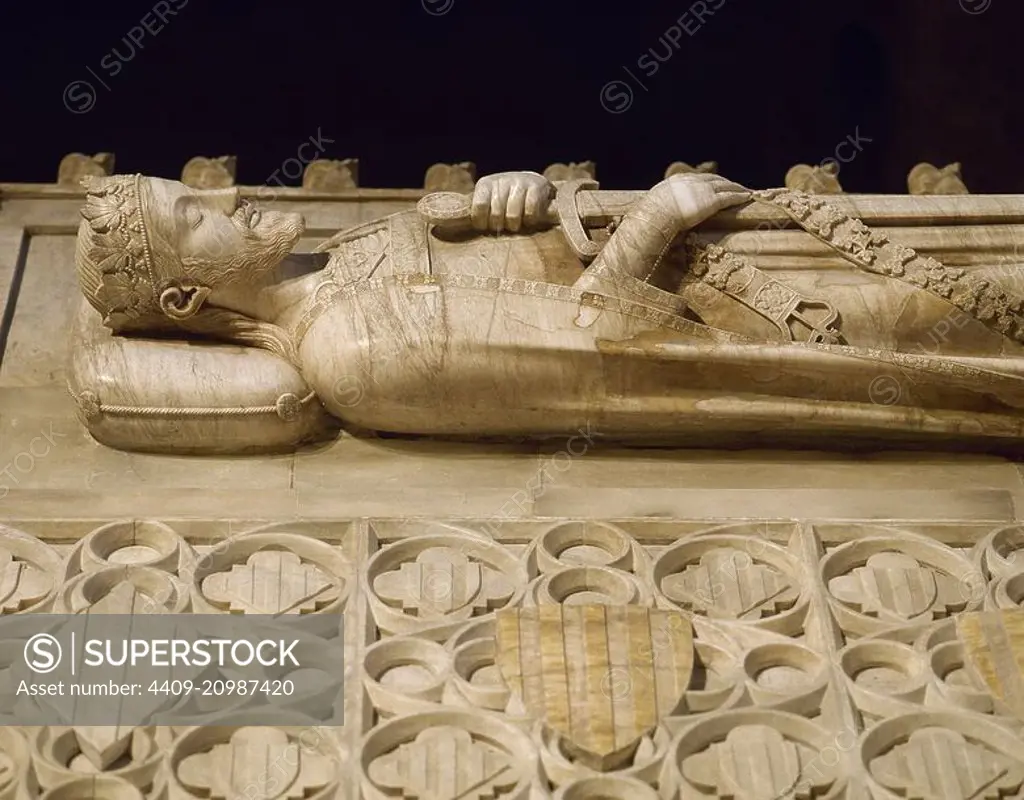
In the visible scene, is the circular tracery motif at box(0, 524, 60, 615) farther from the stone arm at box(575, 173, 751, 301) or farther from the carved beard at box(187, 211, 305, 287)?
the stone arm at box(575, 173, 751, 301)

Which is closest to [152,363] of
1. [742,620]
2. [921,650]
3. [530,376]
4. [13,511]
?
[13,511]

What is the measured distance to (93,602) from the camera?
14.6ft

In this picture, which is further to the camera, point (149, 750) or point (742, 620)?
point (742, 620)

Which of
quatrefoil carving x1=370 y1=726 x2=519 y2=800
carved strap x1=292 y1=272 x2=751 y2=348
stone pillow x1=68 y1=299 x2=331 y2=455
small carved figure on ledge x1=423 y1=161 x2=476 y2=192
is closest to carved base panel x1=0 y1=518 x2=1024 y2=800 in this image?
quatrefoil carving x1=370 y1=726 x2=519 y2=800

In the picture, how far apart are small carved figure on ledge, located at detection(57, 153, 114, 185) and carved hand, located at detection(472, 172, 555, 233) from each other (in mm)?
1622

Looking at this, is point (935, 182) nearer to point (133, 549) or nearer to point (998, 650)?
point (998, 650)

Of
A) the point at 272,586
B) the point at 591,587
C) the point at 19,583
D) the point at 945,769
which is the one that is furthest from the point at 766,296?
the point at 19,583

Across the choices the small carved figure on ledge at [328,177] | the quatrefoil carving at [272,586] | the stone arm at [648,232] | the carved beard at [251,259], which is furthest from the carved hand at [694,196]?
the quatrefoil carving at [272,586]

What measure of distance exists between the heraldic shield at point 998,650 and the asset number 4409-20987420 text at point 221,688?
68.1 inches

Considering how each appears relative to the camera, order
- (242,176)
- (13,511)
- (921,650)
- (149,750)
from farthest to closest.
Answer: (242,176)
(13,511)
(921,650)
(149,750)

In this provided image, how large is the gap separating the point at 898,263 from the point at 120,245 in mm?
2312

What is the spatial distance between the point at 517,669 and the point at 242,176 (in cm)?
473

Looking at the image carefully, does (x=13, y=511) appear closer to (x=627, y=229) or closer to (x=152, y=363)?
(x=152, y=363)

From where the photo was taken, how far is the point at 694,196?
512 cm
